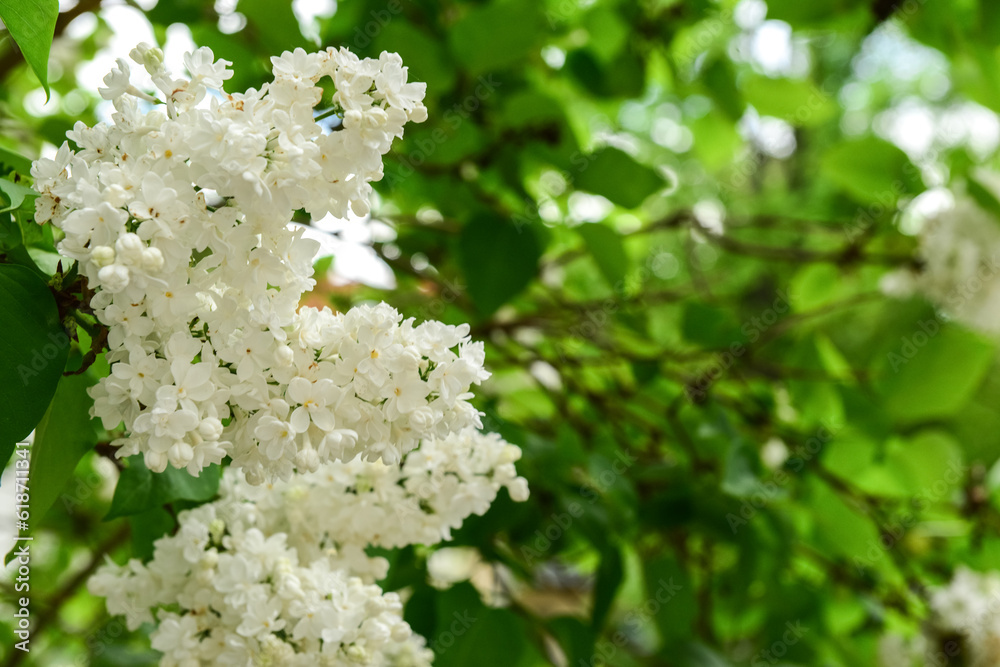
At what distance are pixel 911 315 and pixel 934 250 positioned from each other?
45cm

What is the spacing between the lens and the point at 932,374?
3.29 feet

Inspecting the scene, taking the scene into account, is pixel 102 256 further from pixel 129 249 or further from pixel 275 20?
pixel 275 20

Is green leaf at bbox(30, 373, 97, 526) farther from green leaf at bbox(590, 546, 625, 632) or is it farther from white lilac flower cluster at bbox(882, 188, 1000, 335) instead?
white lilac flower cluster at bbox(882, 188, 1000, 335)

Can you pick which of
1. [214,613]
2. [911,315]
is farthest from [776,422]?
[214,613]

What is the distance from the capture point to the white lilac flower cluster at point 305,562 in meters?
0.40

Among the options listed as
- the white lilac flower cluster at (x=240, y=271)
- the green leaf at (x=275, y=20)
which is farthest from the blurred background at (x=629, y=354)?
the white lilac flower cluster at (x=240, y=271)

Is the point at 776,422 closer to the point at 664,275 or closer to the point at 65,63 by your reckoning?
the point at 664,275

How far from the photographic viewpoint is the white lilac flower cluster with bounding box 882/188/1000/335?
1028 millimetres

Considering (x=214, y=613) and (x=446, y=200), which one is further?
(x=446, y=200)

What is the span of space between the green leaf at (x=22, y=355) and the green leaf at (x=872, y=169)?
0.99 m

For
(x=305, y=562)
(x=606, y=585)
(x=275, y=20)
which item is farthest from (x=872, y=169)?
(x=305, y=562)

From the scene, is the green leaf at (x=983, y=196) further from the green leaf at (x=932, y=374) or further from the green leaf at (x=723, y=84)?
the green leaf at (x=723, y=84)

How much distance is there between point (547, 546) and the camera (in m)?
0.74

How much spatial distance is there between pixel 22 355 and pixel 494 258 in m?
0.49
